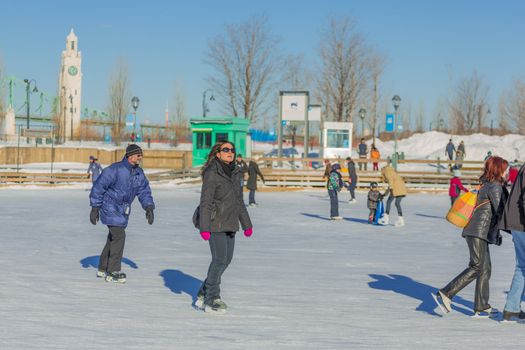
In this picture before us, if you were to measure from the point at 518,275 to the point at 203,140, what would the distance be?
34724 mm

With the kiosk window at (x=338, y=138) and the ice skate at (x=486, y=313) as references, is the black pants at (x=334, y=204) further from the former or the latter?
the kiosk window at (x=338, y=138)

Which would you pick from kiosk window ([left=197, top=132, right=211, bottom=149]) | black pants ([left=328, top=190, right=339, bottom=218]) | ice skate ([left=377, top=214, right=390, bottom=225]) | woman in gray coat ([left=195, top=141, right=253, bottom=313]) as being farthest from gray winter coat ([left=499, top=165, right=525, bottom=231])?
kiosk window ([left=197, top=132, right=211, bottom=149])

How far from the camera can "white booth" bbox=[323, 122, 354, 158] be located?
43.1 metres

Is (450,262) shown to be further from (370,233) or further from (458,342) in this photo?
(458,342)

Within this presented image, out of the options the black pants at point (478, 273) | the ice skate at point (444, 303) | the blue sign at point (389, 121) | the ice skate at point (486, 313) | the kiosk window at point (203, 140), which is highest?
the blue sign at point (389, 121)

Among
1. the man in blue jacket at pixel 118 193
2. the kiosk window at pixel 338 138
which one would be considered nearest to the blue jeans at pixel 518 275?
the man in blue jacket at pixel 118 193

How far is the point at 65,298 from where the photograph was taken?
25.9ft

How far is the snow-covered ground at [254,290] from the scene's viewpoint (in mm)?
6219

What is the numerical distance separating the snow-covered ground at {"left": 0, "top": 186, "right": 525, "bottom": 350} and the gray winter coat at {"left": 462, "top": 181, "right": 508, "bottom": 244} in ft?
2.58

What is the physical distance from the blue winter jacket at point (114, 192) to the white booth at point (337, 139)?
34539 mm

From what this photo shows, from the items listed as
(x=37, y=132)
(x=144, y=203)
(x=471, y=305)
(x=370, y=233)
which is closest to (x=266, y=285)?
(x=144, y=203)

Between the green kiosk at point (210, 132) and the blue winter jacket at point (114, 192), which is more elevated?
the green kiosk at point (210, 132)

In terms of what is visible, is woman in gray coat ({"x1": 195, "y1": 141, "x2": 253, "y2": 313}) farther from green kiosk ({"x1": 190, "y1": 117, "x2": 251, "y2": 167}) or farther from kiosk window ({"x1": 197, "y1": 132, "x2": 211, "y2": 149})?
kiosk window ({"x1": 197, "y1": 132, "x2": 211, "y2": 149})

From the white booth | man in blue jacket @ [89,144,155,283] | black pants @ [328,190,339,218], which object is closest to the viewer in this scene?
man in blue jacket @ [89,144,155,283]
